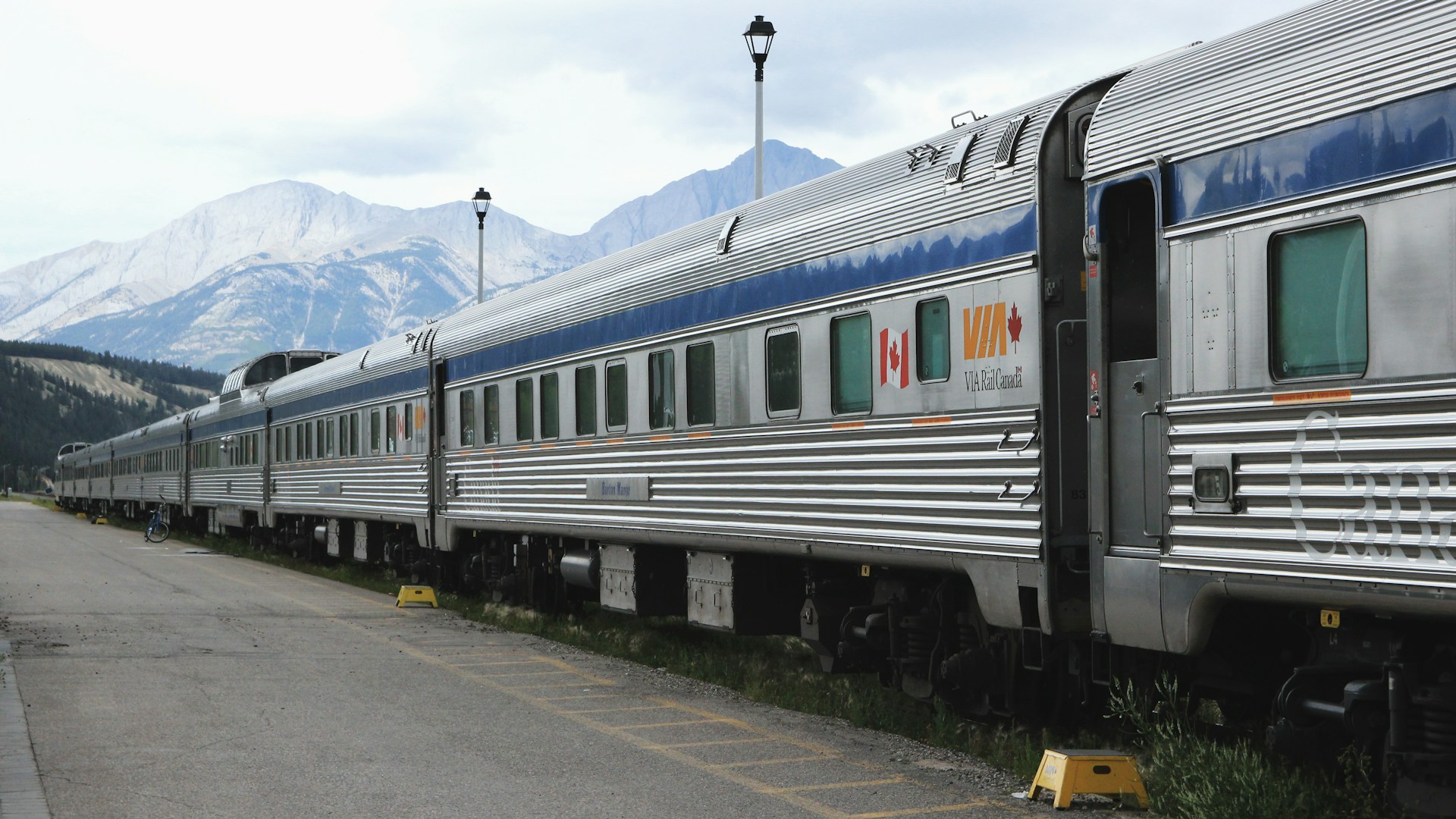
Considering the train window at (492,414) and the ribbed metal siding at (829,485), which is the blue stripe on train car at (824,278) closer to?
the ribbed metal siding at (829,485)

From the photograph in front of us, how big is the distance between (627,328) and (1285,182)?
8035mm

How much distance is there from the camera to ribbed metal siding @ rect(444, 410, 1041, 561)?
8.45 metres

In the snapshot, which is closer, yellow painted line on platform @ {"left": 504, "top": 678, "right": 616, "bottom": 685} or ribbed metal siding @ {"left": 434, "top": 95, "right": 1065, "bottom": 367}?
ribbed metal siding @ {"left": 434, "top": 95, "right": 1065, "bottom": 367}

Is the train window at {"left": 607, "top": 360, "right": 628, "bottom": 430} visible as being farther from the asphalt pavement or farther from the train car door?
the train car door

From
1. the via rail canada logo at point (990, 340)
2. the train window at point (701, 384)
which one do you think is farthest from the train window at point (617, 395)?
the via rail canada logo at point (990, 340)

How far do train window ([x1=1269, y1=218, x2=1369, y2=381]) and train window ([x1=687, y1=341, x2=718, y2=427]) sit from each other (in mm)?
5910

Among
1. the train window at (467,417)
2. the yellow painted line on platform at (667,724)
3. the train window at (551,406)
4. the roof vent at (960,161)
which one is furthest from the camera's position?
the train window at (467,417)

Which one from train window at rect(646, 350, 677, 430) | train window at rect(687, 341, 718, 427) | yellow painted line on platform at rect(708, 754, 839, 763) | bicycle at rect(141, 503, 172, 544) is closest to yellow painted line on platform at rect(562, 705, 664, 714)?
yellow painted line on platform at rect(708, 754, 839, 763)

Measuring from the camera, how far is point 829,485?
33.8ft

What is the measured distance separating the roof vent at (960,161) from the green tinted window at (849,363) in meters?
1.20

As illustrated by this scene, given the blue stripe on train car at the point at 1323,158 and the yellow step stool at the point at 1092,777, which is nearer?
the blue stripe on train car at the point at 1323,158

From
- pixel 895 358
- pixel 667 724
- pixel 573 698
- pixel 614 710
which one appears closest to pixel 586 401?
pixel 573 698

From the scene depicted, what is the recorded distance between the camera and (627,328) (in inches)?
547

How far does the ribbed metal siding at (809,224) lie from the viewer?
876cm
